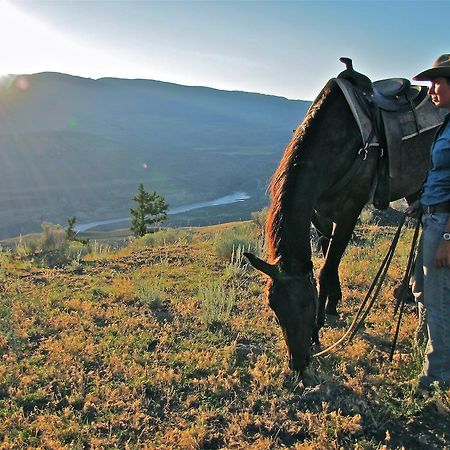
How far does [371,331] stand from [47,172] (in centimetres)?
10064

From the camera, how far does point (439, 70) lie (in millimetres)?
2861

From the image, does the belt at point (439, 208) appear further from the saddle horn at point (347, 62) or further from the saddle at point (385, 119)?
the saddle horn at point (347, 62)

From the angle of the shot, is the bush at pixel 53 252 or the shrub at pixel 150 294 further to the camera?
the bush at pixel 53 252

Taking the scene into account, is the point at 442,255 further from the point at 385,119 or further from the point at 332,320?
the point at 332,320

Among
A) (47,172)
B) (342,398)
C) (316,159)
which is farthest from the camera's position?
(47,172)

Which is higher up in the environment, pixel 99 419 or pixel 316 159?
pixel 316 159

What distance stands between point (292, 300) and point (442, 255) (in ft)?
3.66

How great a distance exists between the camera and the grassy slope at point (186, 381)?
128 inches

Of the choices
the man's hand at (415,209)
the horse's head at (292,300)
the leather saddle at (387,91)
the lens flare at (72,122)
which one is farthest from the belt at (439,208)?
the lens flare at (72,122)

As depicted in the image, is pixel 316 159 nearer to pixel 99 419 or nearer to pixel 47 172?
pixel 99 419

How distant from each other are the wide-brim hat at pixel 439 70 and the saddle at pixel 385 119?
3.93 ft

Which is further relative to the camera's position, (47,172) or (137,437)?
(47,172)

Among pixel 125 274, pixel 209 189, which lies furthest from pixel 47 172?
pixel 125 274

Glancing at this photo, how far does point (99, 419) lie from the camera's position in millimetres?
3496
